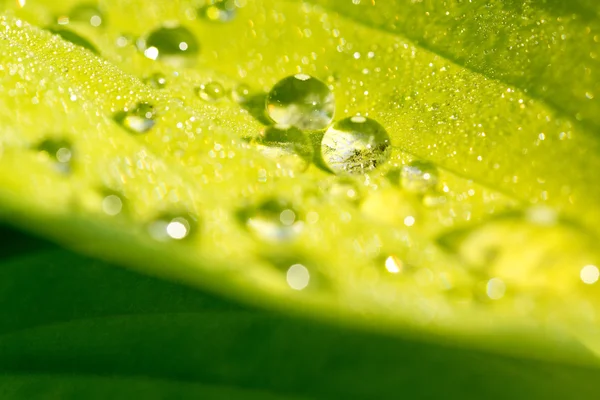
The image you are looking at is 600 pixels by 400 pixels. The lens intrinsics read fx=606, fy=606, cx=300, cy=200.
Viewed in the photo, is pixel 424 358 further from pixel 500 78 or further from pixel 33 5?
pixel 33 5

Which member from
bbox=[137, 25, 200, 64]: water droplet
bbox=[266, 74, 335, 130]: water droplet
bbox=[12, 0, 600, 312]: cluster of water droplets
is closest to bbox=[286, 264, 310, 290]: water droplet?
bbox=[12, 0, 600, 312]: cluster of water droplets

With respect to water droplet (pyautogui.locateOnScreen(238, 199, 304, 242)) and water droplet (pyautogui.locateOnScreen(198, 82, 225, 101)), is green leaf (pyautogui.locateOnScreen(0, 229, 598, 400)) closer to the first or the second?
water droplet (pyautogui.locateOnScreen(238, 199, 304, 242))

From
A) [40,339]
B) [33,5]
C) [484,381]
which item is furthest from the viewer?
[33,5]

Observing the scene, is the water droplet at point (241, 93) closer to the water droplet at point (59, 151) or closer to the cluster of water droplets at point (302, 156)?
the cluster of water droplets at point (302, 156)

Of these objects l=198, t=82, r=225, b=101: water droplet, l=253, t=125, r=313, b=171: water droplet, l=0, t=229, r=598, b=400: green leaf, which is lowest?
l=0, t=229, r=598, b=400: green leaf

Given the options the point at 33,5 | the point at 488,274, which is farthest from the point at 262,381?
the point at 33,5

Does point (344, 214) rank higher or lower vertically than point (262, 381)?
higher

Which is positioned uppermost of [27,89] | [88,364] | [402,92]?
[402,92]
